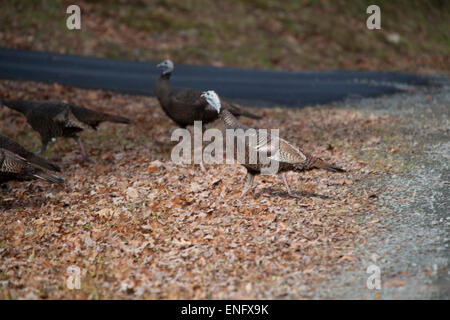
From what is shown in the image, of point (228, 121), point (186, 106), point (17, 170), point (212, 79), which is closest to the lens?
point (17, 170)

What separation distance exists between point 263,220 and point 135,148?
17.4 ft

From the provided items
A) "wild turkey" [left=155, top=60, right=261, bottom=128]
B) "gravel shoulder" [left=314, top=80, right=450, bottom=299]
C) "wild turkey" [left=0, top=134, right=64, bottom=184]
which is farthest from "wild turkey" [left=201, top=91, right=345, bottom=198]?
"wild turkey" [left=0, top=134, right=64, bottom=184]

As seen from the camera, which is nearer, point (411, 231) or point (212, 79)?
point (411, 231)

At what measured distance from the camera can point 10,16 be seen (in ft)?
70.6

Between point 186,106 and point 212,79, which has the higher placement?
point 212,79

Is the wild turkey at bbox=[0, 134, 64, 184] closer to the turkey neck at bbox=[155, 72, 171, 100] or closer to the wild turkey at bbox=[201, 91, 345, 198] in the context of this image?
the wild turkey at bbox=[201, 91, 345, 198]

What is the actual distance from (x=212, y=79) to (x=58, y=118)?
→ 26.3 feet

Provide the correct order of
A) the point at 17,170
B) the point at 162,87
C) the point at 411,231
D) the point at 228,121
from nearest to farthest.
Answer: the point at 411,231
the point at 17,170
the point at 228,121
the point at 162,87

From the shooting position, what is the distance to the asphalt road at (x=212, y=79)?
53.2ft

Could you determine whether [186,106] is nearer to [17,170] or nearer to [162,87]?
[162,87]

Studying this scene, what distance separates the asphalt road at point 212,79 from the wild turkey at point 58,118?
17.9 ft

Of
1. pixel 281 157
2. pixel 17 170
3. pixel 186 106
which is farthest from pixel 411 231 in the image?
pixel 17 170

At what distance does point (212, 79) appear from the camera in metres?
17.4

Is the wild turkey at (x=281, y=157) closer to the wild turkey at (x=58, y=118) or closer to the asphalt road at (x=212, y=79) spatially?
the wild turkey at (x=58, y=118)
